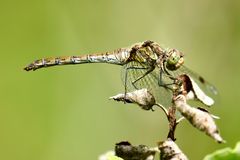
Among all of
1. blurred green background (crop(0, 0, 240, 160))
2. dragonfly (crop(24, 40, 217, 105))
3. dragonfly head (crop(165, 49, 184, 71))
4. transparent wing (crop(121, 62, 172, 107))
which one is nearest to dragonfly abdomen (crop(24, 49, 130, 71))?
dragonfly (crop(24, 40, 217, 105))

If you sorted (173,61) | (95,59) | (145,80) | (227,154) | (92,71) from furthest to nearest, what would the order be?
1. (92,71)
2. (95,59)
3. (145,80)
4. (173,61)
5. (227,154)

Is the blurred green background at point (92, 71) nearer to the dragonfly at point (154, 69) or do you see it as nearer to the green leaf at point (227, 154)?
the dragonfly at point (154, 69)

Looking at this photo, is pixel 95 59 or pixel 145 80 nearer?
pixel 145 80

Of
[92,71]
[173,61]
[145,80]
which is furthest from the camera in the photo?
[92,71]

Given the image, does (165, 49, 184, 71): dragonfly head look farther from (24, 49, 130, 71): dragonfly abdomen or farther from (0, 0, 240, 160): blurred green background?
(0, 0, 240, 160): blurred green background

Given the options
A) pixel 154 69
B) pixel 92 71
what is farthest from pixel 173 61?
pixel 92 71

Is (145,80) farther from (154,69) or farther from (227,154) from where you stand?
(227,154)
